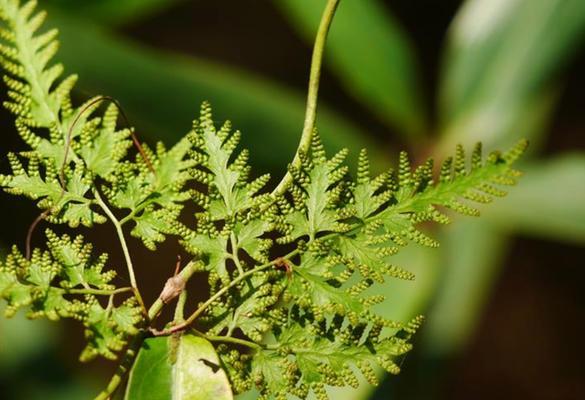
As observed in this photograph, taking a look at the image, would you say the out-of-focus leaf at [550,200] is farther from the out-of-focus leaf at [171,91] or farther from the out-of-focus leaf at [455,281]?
the out-of-focus leaf at [171,91]

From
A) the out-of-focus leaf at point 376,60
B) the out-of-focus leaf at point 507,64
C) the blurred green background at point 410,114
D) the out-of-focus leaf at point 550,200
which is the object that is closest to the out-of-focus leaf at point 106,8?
the blurred green background at point 410,114

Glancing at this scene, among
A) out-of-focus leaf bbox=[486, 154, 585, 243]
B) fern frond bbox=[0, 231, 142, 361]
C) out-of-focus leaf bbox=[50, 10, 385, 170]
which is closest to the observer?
fern frond bbox=[0, 231, 142, 361]

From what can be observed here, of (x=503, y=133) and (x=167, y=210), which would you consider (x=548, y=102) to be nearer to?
(x=503, y=133)

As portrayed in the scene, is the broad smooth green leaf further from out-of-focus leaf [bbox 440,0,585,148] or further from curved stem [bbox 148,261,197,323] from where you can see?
out-of-focus leaf [bbox 440,0,585,148]

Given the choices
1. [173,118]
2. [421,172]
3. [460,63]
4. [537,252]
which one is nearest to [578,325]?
[537,252]

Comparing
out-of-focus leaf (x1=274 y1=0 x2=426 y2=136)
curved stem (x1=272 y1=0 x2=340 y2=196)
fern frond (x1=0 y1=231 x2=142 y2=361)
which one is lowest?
fern frond (x1=0 y1=231 x2=142 y2=361)

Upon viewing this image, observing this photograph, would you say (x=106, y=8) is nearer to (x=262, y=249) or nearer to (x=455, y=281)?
(x=455, y=281)

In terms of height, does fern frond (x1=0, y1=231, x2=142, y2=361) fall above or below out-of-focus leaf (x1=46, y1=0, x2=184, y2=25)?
below

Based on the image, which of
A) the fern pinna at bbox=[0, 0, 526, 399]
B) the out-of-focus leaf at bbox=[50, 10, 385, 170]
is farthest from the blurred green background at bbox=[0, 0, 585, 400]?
the fern pinna at bbox=[0, 0, 526, 399]
